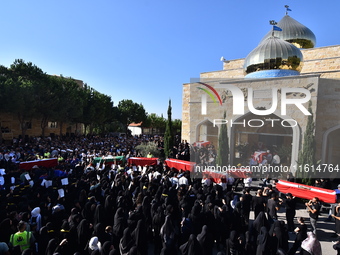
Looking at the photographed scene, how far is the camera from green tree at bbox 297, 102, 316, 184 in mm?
12022

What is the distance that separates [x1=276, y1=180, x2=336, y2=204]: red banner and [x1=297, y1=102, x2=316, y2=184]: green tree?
69.7 inches

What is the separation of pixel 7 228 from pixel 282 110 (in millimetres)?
14979

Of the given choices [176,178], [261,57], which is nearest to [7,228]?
[176,178]

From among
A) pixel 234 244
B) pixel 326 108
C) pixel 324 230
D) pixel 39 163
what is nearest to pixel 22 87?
pixel 39 163

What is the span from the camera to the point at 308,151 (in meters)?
12.7

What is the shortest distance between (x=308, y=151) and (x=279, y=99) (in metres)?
4.08

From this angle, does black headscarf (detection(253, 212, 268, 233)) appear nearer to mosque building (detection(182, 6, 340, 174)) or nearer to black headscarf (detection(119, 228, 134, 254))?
black headscarf (detection(119, 228, 134, 254))

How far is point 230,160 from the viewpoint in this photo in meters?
17.5

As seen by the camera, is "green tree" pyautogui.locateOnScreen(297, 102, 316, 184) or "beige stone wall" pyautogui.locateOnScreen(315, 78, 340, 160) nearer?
"green tree" pyautogui.locateOnScreen(297, 102, 316, 184)

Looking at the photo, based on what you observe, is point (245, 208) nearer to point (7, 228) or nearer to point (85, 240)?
point (85, 240)

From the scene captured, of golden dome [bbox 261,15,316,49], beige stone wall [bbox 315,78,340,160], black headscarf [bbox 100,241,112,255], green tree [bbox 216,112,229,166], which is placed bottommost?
black headscarf [bbox 100,241,112,255]

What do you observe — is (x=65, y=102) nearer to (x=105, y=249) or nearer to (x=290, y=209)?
(x=105, y=249)

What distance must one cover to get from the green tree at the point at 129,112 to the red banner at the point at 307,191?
3942 cm

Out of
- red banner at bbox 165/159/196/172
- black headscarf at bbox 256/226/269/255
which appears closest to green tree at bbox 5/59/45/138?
red banner at bbox 165/159/196/172
